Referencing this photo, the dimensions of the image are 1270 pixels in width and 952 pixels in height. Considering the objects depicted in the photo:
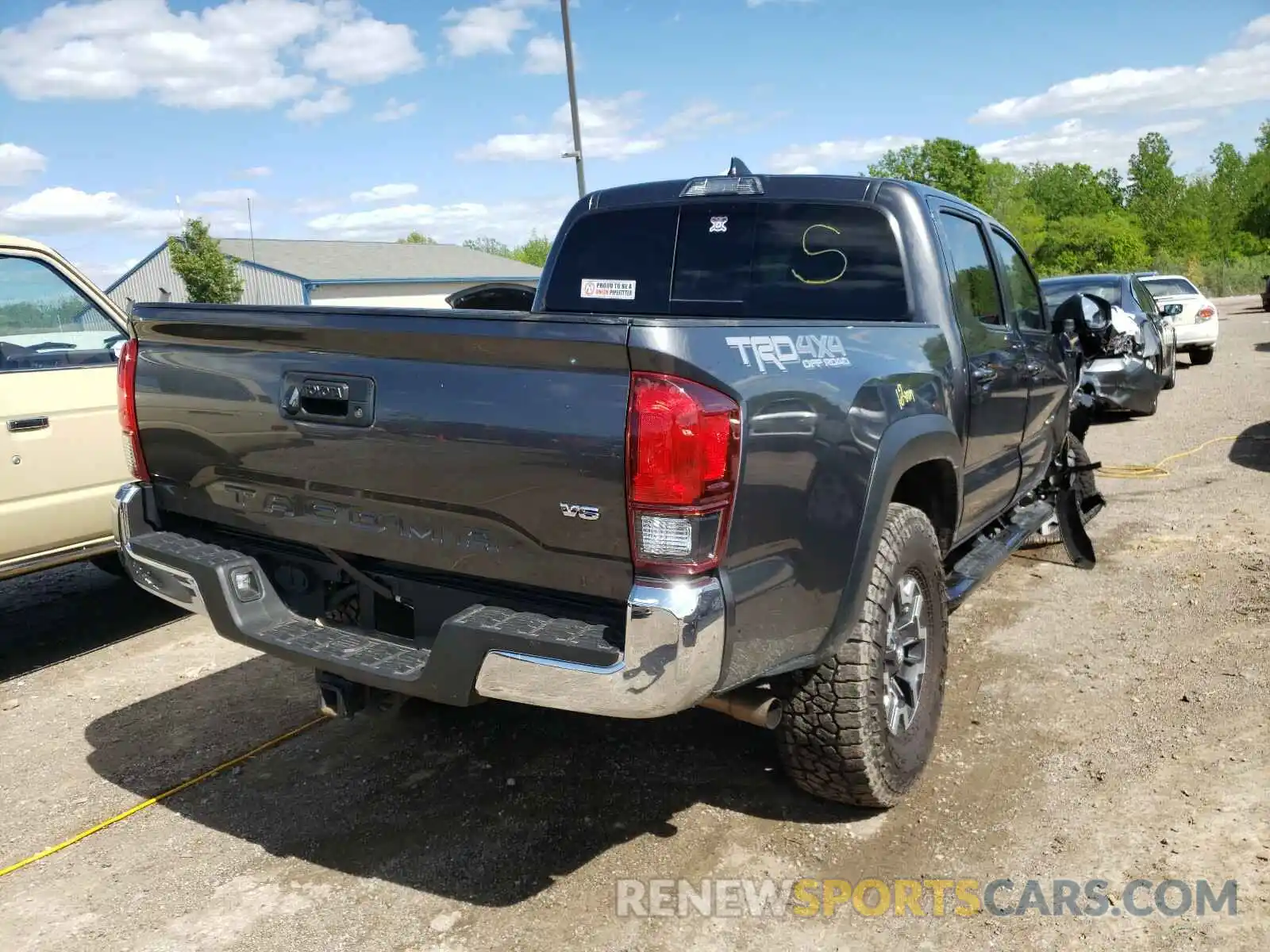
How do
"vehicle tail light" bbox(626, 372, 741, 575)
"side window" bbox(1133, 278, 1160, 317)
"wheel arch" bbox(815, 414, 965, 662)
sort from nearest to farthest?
1. "vehicle tail light" bbox(626, 372, 741, 575)
2. "wheel arch" bbox(815, 414, 965, 662)
3. "side window" bbox(1133, 278, 1160, 317)

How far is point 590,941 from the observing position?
107 inches

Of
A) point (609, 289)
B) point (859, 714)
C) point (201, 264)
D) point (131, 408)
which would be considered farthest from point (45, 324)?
point (201, 264)

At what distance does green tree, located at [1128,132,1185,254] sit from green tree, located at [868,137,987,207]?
1202cm

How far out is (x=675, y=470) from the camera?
2361 millimetres

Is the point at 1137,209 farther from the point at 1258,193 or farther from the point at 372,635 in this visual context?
the point at 372,635

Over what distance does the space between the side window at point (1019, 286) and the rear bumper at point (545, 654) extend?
3149mm

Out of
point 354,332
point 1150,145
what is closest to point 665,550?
point 354,332

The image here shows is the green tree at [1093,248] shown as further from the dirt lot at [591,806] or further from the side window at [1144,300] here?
the dirt lot at [591,806]

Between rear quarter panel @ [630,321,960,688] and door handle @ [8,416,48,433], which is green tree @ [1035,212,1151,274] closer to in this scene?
door handle @ [8,416,48,433]

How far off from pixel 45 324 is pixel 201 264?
31271 millimetres

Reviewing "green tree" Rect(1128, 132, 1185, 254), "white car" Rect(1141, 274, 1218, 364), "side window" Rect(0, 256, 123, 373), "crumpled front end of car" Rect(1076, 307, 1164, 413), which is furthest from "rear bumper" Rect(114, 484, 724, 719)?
"green tree" Rect(1128, 132, 1185, 254)

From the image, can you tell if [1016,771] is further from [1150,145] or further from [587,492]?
[1150,145]

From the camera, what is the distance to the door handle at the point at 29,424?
4598mm

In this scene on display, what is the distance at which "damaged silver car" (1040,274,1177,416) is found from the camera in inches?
260
